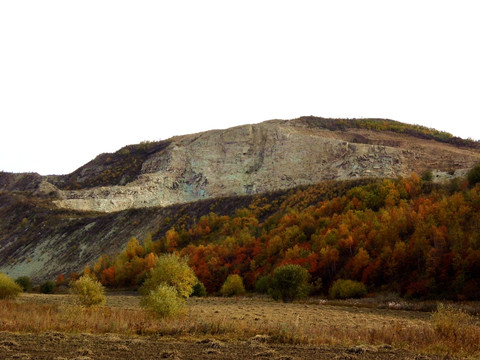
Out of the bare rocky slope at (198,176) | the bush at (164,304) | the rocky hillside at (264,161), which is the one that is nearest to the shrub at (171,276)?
the bush at (164,304)

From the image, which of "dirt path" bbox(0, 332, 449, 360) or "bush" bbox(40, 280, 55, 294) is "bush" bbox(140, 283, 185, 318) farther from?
"bush" bbox(40, 280, 55, 294)

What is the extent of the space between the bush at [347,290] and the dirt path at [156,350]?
20604 mm

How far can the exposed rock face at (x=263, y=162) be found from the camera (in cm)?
6106

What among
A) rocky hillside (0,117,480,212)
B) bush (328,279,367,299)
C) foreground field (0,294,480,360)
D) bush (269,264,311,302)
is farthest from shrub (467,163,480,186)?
foreground field (0,294,480,360)

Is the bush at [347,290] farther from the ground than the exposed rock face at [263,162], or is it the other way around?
the exposed rock face at [263,162]

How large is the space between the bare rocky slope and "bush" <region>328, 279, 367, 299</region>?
2508 cm

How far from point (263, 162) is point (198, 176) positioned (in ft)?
38.7

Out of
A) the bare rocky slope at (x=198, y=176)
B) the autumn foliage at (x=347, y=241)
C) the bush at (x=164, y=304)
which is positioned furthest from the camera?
the bare rocky slope at (x=198, y=176)

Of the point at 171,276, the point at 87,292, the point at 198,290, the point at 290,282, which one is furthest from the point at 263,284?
the point at 87,292

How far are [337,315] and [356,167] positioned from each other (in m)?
39.5

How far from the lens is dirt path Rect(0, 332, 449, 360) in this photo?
1138 cm

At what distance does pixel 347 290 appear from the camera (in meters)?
32.5

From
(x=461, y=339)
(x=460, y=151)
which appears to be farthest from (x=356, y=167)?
(x=461, y=339)

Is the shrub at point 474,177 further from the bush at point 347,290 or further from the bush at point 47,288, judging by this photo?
the bush at point 47,288
